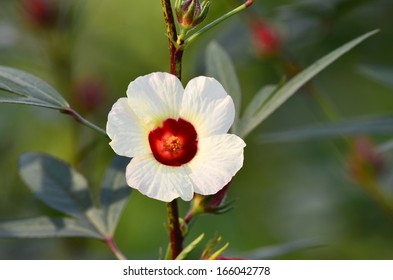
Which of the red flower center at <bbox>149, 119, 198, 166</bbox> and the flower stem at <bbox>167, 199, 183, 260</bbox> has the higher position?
the red flower center at <bbox>149, 119, 198, 166</bbox>

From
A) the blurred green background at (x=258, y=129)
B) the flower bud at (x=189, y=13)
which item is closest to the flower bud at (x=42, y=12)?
the blurred green background at (x=258, y=129)

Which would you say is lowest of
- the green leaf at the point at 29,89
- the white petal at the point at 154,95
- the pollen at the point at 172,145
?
the pollen at the point at 172,145

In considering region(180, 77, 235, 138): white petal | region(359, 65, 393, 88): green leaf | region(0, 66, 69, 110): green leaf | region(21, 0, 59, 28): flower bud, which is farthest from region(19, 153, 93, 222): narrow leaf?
region(21, 0, 59, 28): flower bud

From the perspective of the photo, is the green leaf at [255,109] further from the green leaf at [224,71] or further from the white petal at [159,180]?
the white petal at [159,180]

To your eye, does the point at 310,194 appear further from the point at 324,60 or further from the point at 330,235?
the point at 324,60

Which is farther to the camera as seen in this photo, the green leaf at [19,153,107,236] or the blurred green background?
the blurred green background

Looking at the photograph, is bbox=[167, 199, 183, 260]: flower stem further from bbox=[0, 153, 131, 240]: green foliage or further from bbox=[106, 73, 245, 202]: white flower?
bbox=[0, 153, 131, 240]: green foliage
